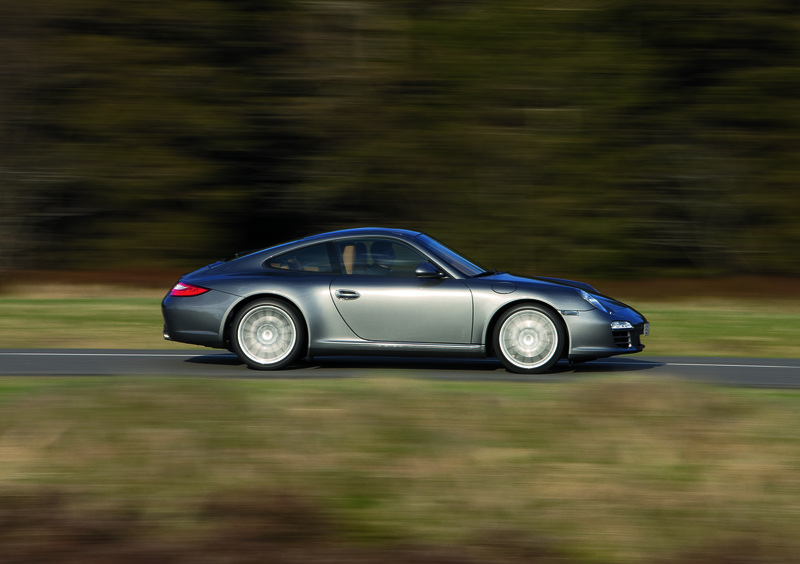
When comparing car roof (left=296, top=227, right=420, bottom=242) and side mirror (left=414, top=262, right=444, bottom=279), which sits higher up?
car roof (left=296, top=227, right=420, bottom=242)

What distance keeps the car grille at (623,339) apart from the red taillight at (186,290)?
13.0 ft

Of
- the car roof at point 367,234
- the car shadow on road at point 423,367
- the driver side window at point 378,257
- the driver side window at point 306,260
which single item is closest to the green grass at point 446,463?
the car shadow on road at point 423,367

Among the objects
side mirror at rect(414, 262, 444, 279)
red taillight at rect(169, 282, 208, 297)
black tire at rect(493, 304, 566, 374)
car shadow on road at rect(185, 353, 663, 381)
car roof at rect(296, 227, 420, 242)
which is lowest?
car shadow on road at rect(185, 353, 663, 381)

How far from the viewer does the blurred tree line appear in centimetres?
2067

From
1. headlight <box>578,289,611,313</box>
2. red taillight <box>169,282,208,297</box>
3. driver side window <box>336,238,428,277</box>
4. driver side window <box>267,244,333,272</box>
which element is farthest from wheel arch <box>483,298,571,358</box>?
red taillight <box>169,282,208,297</box>

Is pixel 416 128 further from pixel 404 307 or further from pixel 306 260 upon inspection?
pixel 404 307

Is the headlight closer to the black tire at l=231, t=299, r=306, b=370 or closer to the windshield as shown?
the windshield

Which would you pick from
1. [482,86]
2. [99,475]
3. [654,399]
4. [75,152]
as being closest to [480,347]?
[654,399]

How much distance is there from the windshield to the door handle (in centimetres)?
84

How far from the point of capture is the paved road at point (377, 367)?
9.97m

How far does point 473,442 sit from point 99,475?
2.22 metres

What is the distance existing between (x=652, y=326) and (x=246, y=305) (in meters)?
6.91

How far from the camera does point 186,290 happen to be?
34.0 ft

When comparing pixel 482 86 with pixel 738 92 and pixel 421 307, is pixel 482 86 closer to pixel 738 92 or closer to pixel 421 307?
pixel 738 92
